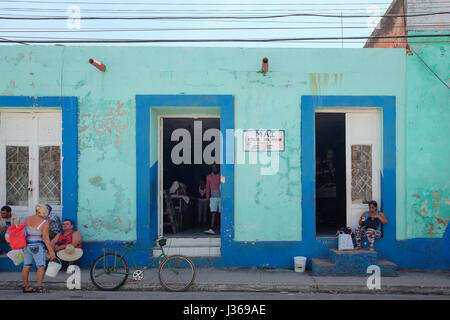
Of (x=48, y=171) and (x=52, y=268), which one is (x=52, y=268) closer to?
(x=52, y=268)

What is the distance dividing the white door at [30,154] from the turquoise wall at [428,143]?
24.4ft

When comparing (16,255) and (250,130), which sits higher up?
(250,130)

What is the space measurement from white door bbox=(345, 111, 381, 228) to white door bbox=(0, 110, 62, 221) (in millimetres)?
6250

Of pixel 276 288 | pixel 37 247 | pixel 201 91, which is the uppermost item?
pixel 201 91

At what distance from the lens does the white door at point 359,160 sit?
7355mm

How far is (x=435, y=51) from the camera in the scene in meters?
7.10

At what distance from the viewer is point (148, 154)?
7051 mm

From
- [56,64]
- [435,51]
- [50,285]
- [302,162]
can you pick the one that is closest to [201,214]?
[302,162]

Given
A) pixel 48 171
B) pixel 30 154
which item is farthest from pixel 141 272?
pixel 30 154

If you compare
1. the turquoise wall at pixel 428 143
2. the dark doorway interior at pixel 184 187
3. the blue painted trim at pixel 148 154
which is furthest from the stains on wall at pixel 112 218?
the turquoise wall at pixel 428 143

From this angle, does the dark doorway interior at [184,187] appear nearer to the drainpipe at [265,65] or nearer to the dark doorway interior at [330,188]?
the drainpipe at [265,65]

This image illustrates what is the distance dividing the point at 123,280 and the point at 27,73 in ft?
15.4

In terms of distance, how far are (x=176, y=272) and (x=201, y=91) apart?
3.61m
